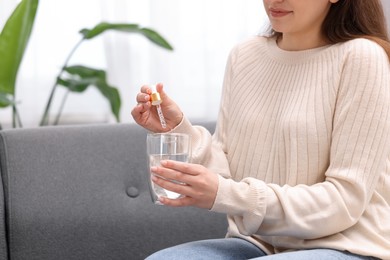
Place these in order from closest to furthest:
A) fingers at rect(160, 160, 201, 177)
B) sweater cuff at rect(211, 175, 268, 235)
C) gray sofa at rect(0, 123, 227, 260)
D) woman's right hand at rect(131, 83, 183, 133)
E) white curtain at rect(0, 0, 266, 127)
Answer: fingers at rect(160, 160, 201, 177) < sweater cuff at rect(211, 175, 268, 235) < woman's right hand at rect(131, 83, 183, 133) < gray sofa at rect(0, 123, 227, 260) < white curtain at rect(0, 0, 266, 127)

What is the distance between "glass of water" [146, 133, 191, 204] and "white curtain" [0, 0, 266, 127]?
1.42m

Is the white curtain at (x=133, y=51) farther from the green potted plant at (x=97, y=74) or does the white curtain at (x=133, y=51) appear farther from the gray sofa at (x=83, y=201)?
the gray sofa at (x=83, y=201)

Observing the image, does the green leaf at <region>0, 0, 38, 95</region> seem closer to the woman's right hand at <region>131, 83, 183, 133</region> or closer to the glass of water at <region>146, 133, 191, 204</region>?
the woman's right hand at <region>131, 83, 183, 133</region>

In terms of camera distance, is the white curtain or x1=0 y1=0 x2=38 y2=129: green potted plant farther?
the white curtain

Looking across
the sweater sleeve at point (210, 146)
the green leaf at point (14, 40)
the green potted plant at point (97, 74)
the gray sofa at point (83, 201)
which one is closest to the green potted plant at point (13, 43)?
the green leaf at point (14, 40)

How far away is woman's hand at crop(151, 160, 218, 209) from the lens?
1.23 metres

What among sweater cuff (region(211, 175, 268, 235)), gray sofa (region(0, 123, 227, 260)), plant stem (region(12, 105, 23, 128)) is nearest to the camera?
sweater cuff (region(211, 175, 268, 235))

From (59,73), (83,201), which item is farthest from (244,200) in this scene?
(59,73)

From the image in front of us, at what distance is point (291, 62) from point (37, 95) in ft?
4.28

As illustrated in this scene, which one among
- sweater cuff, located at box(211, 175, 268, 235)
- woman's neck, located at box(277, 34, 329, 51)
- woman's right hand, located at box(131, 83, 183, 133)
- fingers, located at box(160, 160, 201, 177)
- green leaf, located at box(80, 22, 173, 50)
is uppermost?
woman's neck, located at box(277, 34, 329, 51)

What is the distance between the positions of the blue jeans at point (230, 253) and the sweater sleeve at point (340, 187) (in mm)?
49

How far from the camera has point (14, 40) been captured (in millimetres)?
2332

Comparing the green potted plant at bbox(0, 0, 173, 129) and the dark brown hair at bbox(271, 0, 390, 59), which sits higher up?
the dark brown hair at bbox(271, 0, 390, 59)

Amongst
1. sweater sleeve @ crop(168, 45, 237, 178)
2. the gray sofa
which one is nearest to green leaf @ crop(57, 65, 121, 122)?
the gray sofa
